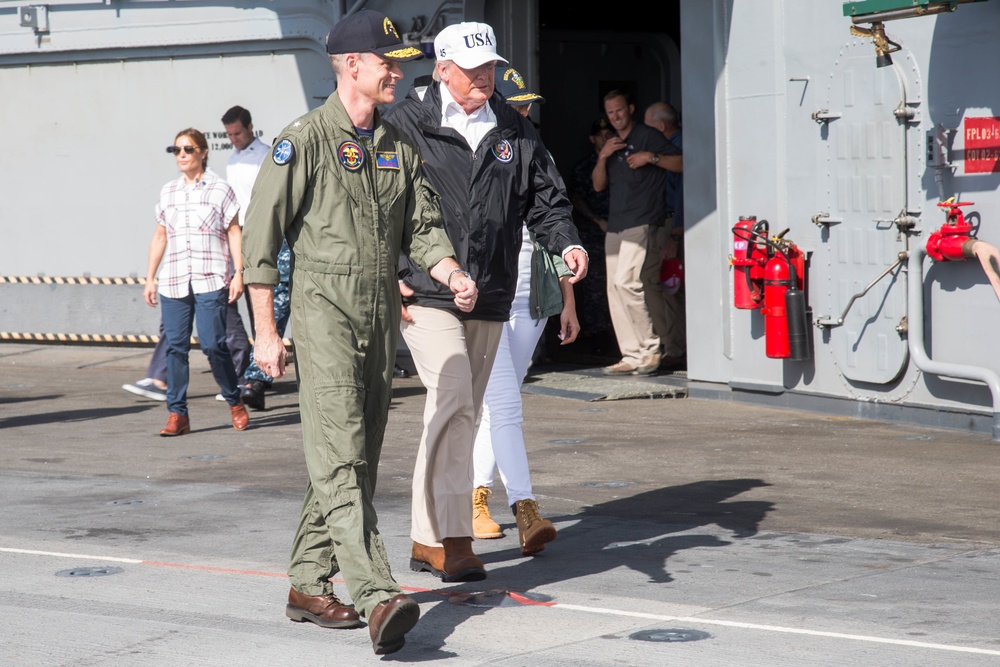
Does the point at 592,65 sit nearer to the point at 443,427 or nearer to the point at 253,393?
the point at 253,393

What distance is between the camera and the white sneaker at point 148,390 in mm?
11133

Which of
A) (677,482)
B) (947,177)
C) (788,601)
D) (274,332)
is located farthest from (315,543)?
(947,177)

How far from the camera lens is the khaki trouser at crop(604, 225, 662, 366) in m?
11.6

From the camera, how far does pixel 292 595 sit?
5.00 metres

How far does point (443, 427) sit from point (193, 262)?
4.07 m

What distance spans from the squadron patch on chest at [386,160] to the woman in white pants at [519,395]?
1257mm

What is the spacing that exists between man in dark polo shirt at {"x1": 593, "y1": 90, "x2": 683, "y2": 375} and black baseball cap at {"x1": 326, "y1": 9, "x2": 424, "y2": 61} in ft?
22.5

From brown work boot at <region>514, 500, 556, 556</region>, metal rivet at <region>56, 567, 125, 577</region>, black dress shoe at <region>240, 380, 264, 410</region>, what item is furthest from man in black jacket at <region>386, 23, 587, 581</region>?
black dress shoe at <region>240, 380, 264, 410</region>

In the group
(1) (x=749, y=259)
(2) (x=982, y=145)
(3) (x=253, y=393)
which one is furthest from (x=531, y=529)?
(3) (x=253, y=393)

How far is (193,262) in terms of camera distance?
9180 millimetres

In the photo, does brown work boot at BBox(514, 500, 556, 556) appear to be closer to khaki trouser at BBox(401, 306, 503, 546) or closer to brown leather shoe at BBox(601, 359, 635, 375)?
khaki trouser at BBox(401, 306, 503, 546)

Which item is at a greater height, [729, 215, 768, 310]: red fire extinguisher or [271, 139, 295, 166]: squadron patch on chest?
[271, 139, 295, 166]: squadron patch on chest

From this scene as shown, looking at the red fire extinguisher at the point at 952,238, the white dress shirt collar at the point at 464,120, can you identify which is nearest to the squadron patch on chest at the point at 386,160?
the white dress shirt collar at the point at 464,120

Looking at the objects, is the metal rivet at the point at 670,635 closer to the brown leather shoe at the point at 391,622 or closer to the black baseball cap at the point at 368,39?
the brown leather shoe at the point at 391,622
